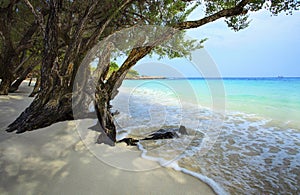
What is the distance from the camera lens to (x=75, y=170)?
2242 millimetres

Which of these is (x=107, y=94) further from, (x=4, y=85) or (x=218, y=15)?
(x=4, y=85)

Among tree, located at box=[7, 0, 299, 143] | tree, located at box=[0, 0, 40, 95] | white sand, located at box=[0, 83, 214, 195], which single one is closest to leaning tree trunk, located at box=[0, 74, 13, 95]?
tree, located at box=[0, 0, 40, 95]

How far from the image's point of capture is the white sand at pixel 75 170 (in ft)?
6.38

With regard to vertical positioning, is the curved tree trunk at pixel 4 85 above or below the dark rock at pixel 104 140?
above

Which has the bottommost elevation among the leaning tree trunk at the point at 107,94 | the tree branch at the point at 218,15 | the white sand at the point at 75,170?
the white sand at the point at 75,170

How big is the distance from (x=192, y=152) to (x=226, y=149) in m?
0.76

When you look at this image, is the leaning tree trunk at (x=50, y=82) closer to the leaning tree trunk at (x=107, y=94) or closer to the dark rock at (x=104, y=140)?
the leaning tree trunk at (x=107, y=94)

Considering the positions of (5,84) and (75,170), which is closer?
(75,170)

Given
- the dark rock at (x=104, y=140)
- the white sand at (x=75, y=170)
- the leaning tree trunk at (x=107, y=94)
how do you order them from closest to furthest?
the white sand at (x=75, y=170)
the dark rock at (x=104, y=140)
the leaning tree trunk at (x=107, y=94)

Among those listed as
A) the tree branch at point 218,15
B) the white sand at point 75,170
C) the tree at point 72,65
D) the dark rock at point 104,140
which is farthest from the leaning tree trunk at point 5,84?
the tree branch at point 218,15

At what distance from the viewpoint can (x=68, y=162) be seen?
239cm

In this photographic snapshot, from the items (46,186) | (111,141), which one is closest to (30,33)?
(111,141)

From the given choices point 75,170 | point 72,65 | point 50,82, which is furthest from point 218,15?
point 75,170

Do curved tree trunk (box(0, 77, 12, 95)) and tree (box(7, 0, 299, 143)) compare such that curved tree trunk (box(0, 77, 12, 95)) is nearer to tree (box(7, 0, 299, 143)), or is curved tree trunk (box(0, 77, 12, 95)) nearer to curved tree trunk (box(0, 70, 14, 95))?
curved tree trunk (box(0, 70, 14, 95))
